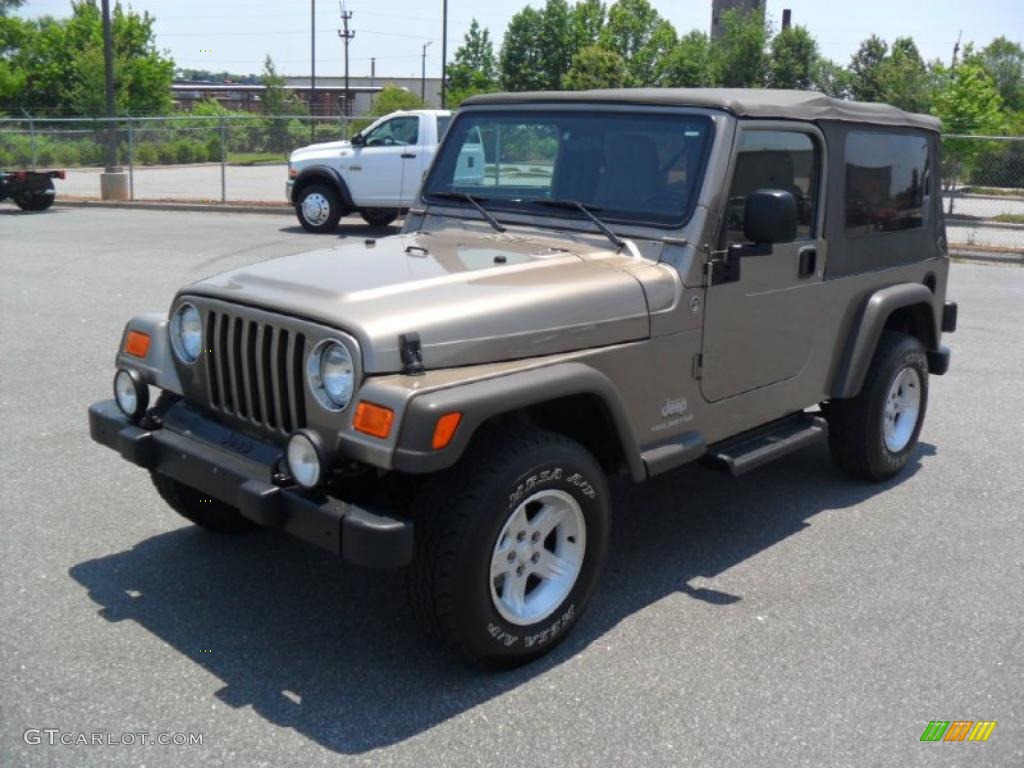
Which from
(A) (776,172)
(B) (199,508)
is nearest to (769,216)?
(A) (776,172)

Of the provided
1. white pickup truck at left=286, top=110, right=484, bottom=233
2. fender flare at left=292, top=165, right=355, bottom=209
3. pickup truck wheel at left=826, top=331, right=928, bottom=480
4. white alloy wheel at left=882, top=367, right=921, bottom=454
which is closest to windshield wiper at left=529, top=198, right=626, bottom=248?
pickup truck wheel at left=826, top=331, right=928, bottom=480

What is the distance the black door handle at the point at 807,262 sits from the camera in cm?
492

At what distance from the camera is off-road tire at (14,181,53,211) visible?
65.3 feet

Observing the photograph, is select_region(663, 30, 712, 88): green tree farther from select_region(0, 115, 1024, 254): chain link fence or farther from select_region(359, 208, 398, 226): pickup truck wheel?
select_region(359, 208, 398, 226): pickup truck wheel

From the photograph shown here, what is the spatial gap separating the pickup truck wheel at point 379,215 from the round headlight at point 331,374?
46.5ft

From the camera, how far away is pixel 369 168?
661 inches

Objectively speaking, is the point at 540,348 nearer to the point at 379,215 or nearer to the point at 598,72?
the point at 379,215

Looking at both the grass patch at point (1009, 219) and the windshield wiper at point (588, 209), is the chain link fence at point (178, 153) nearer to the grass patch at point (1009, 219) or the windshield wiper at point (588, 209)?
the grass patch at point (1009, 219)

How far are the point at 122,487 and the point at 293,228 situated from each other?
13.2 meters

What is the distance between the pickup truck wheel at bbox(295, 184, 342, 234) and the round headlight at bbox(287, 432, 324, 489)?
14.2 metres

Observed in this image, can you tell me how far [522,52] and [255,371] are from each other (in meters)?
65.2

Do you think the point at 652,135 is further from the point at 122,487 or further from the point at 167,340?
the point at 122,487

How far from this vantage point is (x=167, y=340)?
13.8 ft

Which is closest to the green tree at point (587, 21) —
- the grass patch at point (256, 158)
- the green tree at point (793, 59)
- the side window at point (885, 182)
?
the green tree at point (793, 59)
